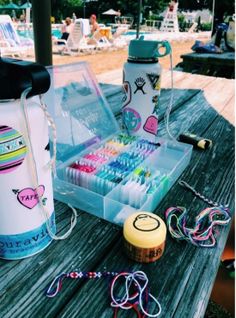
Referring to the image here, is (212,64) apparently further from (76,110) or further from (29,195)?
(29,195)

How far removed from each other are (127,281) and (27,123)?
252 mm

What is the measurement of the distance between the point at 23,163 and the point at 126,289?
0.22 meters

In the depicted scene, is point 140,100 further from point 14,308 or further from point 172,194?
point 14,308

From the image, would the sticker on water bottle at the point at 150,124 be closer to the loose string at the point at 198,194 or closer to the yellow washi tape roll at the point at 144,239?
the loose string at the point at 198,194

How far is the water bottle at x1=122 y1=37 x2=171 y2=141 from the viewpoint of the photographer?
73cm

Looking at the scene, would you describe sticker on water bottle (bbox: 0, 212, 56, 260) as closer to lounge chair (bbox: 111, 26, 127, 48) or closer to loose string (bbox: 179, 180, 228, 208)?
loose string (bbox: 179, 180, 228, 208)

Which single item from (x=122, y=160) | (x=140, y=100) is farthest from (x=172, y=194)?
(x=140, y=100)

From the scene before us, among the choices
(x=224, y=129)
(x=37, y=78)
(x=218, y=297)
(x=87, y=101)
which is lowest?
(x=218, y=297)

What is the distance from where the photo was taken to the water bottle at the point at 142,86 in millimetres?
728

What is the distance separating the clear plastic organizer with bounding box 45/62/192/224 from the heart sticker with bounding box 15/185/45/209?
138 mm

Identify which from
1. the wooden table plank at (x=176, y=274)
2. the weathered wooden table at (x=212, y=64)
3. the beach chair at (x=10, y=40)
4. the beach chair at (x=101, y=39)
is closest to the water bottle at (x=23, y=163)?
the wooden table plank at (x=176, y=274)

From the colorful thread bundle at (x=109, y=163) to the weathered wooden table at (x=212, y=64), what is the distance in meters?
→ 2.94

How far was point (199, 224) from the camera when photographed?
57 cm

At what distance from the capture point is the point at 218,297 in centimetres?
99
